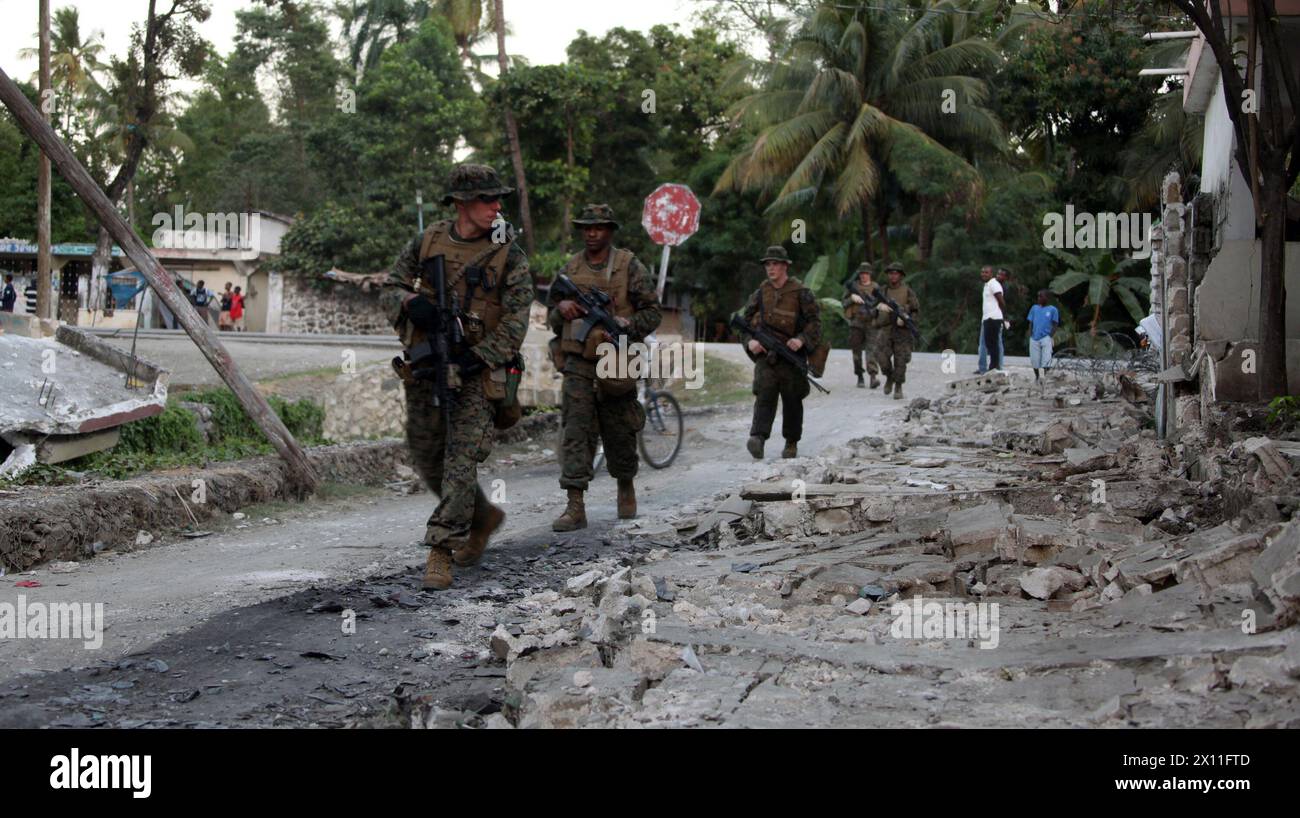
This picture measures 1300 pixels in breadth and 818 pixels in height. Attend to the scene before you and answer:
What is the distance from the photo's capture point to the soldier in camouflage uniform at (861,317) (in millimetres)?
16250

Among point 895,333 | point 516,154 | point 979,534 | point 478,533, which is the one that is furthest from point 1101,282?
point 478,533

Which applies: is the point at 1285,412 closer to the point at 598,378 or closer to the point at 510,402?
the point at 598,378

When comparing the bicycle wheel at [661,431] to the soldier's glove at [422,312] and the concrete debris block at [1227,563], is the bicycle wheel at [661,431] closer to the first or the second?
the soldier's glove at [422,312]

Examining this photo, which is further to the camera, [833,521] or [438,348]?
[833,521]

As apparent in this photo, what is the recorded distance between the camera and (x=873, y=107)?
3002 cm

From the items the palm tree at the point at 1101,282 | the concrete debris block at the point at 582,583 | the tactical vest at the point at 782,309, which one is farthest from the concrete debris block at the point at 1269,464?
the palm tree at the point at 1101,282

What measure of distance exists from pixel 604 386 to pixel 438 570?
2307 mm

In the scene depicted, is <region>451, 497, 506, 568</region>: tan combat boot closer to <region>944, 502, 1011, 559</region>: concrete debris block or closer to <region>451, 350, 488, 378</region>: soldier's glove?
<region>451, 350, 488, 378</region>: soldier's glove

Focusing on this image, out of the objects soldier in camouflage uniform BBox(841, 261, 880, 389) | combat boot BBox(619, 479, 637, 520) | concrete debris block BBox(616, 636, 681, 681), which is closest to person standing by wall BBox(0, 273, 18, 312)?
soldier in camouflage uniform BBox(841, 261, 880, 389)

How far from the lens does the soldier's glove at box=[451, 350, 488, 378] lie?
6.01 m

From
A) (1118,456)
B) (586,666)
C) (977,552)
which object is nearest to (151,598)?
(586,666)

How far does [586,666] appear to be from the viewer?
4133mm

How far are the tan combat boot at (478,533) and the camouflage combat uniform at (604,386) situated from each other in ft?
4.09

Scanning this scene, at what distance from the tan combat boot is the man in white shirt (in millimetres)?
12200
